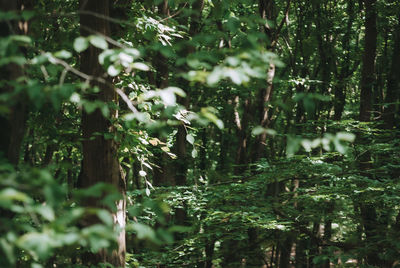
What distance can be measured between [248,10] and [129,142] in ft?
27.3

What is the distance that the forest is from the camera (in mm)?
2041

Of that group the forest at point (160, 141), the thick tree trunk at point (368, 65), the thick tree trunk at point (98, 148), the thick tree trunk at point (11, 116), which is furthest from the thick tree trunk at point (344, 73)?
the thick tree trunk at point (11, 116)

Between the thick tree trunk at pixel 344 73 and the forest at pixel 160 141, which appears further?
the thick tree trunk at pixel 344 73

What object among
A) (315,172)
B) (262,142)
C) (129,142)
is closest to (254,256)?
(315,172)

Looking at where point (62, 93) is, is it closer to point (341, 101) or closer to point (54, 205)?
point (54, 205)

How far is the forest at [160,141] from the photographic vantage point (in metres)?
2.04

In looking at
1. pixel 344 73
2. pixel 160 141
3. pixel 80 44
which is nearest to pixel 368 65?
pixel 344 73

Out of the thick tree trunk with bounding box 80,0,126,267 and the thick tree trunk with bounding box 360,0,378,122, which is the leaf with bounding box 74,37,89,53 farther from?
the thick tree trunk with bounding box 360,0,378,122

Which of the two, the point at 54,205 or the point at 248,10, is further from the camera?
the point at 248,10

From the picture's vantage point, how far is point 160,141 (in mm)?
6457

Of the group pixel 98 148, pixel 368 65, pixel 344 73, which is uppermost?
pixel 344 73

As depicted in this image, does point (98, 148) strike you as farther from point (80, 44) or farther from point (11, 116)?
point (80, 44)

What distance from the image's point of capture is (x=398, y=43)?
32.0 feet

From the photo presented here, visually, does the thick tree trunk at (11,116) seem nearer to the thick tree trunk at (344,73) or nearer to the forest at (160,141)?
the forest at (160,141)
